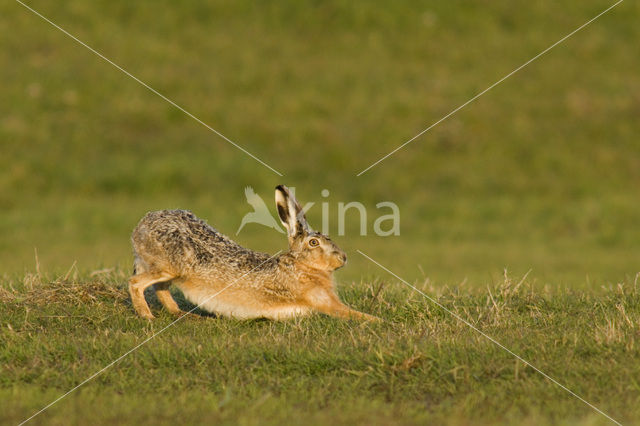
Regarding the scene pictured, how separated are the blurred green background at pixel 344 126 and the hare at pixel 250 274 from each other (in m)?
8.23

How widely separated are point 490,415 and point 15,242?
15088mm

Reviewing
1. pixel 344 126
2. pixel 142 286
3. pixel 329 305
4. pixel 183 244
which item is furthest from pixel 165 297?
pixel 344 126

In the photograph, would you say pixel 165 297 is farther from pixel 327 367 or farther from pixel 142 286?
pixel 327 367

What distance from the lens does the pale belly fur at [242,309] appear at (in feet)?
25.7

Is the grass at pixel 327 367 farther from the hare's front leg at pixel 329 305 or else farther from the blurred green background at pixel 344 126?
the blurred green background at pixel 344 126

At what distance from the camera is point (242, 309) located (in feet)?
25.7

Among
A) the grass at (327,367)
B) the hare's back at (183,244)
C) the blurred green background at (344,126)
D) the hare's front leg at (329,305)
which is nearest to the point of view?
the grass at (327,367)

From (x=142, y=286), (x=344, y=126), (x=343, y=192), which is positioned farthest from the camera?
(x=344, y=126)

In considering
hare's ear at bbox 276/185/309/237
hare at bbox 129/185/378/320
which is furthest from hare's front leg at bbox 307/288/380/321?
hare's ear at bbox 276/185/309/237

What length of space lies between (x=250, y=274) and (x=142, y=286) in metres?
0.96

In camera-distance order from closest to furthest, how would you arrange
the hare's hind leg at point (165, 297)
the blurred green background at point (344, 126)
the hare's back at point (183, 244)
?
the hare's back at point (183, 244) → the hare's hind leg at point (165, 297) → the blurred green background at point (344, 126)

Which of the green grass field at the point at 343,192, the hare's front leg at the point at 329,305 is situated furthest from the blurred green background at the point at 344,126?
the hare's front leg at the point at 329,305

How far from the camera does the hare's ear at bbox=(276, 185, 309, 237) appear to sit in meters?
7.77

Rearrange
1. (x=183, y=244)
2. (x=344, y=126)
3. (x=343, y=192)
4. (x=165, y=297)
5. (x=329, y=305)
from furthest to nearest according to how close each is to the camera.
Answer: (x=344, y=126), (x=343, y=192), (x=165, y=297), (x=183, y=244), (x=329, y=305)
